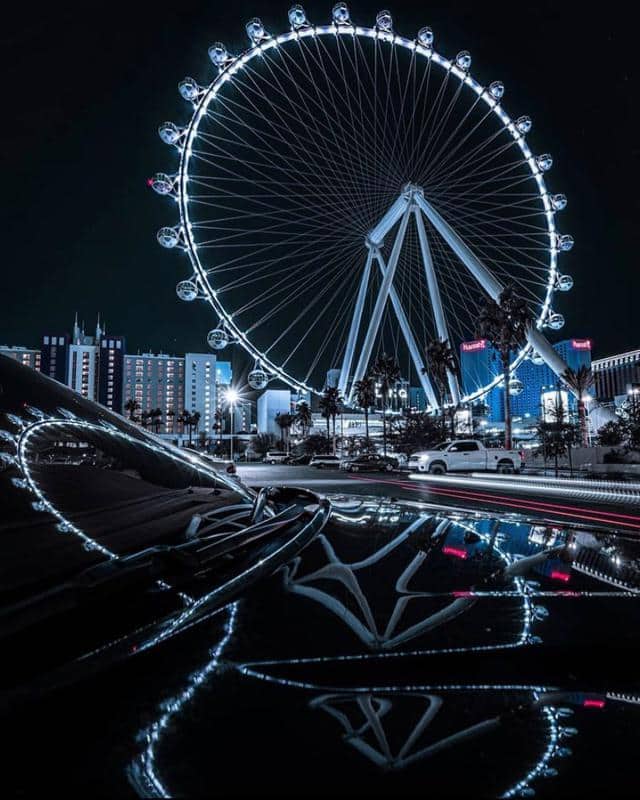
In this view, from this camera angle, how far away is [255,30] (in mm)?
22875

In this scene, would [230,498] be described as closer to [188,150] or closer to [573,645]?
[573,645]

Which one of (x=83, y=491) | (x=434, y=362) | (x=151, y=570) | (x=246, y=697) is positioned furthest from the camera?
(x=434, y=362)

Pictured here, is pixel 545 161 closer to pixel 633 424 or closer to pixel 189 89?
pixel 633 424

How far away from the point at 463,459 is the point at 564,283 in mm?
16251

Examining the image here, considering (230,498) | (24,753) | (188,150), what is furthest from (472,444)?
(24,753)

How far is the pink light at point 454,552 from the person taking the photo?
5.20ft

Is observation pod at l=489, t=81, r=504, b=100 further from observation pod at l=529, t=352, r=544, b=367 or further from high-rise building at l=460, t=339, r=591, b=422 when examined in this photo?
high-rise building at l=460, t=339, r=591, b=422

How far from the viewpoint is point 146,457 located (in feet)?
7.66

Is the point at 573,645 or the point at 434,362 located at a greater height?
the point at 434,362

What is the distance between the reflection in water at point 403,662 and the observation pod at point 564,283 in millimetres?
36226

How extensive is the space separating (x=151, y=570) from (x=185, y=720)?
48 centimetres

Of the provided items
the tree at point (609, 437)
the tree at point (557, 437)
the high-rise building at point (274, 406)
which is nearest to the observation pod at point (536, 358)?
the tree at point (557, 437)

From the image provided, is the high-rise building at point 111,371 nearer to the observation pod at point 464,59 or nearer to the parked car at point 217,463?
the observation pod at point 464,59

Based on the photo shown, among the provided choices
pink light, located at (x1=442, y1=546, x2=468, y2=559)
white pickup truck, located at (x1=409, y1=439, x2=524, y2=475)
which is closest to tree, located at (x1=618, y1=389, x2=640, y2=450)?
white pickup truck, located at (x1=409, y1=439, x2=524, y2=475)
